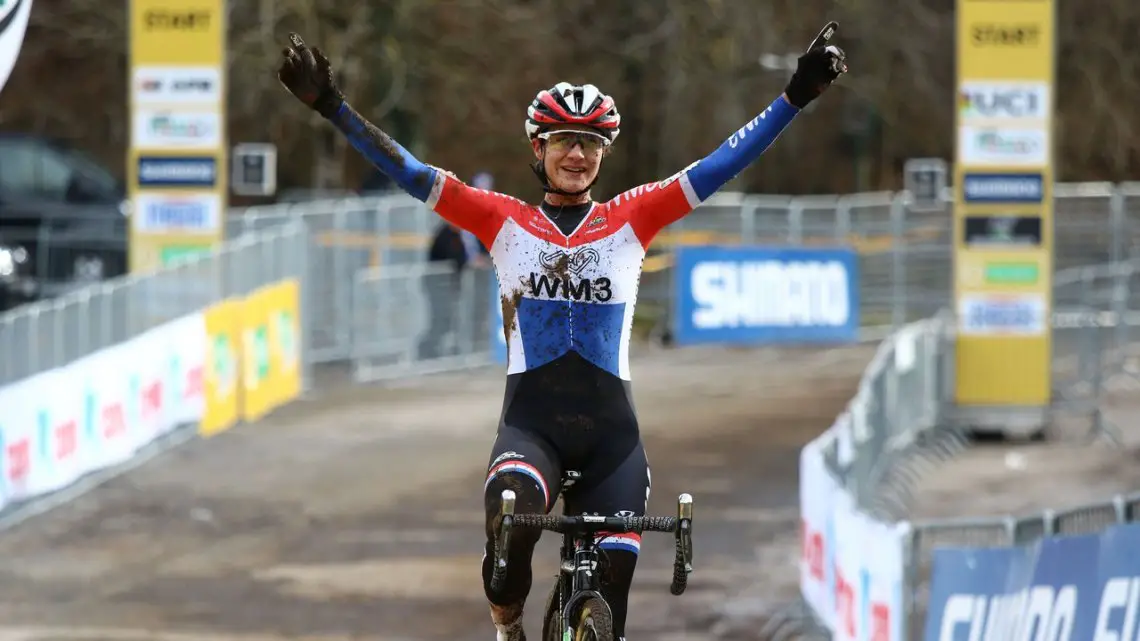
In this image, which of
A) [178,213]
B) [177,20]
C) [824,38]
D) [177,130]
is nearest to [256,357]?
[178,213]

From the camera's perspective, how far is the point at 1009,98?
21.4m

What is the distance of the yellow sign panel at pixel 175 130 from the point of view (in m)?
22.4

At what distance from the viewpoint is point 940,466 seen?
20891 millimetres

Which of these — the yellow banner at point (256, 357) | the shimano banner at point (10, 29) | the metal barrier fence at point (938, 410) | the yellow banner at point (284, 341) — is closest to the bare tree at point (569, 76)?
the metal barrier fence at point (938, 410)

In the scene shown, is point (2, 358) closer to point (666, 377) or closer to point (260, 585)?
point (260, 585)

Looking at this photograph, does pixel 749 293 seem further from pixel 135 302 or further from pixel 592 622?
pixel 592 622

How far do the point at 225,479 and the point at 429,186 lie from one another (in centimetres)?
1121

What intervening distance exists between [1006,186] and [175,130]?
7.84 m

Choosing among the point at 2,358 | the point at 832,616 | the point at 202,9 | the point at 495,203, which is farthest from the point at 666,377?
the point at 495,203

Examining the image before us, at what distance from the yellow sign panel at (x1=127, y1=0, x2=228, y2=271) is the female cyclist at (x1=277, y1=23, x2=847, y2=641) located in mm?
14503

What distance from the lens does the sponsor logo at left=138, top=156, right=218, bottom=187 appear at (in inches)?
883

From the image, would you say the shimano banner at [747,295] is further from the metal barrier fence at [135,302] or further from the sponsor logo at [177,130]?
the sponsor logo at [177,130]

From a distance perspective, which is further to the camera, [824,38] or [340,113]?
[824,38]

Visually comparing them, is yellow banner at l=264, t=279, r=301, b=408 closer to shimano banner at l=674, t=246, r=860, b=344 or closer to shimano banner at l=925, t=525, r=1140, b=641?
shimano banner at l=674, t=246, r=860, b=344
